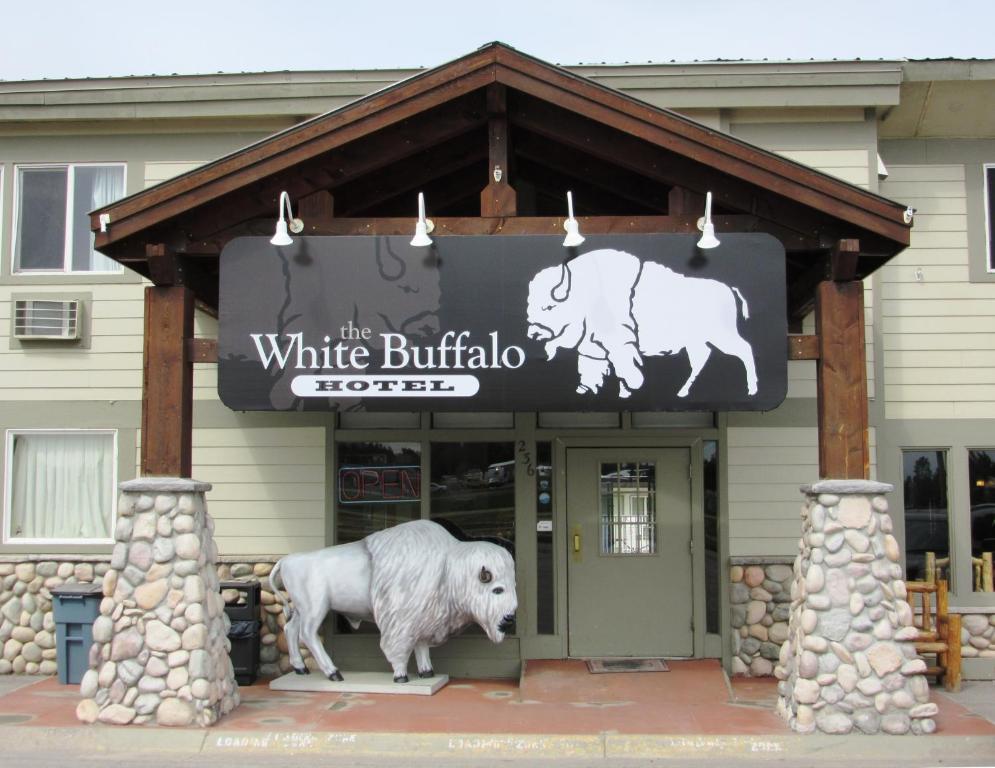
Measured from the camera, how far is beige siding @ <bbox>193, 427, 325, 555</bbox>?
946 cm

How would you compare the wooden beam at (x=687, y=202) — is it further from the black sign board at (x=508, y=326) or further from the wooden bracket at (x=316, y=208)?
the wooden bracket at (x=316, y=208)

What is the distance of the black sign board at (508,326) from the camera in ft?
23.9

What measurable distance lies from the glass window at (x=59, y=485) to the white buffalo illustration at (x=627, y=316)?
5.16 meters

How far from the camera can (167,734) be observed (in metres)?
6.84

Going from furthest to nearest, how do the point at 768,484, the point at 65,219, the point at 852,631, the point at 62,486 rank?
the point at 65,219, the point at 62,486, the point at 768,484, the point at 852,631

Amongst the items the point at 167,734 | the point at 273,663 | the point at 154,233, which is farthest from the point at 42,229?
the point at 167,734

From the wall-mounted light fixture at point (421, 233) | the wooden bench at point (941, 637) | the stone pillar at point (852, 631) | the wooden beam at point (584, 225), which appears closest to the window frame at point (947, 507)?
the wooden bench at point (941, 637)

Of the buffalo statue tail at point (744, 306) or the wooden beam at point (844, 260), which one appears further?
the buffalo statue tail at point (744, 306)

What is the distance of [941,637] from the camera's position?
8.75m

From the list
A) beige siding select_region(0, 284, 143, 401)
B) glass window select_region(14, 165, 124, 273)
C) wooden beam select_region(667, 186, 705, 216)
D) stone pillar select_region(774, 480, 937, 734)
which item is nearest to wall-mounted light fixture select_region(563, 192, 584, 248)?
wooden beam select_region(667, 186, 705, 216)

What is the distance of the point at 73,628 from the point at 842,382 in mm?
7042

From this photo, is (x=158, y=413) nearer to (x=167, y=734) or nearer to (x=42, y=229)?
(x=167, y=734)

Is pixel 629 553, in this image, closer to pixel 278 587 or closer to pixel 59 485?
pixel 278 587

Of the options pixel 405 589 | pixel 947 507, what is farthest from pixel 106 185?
pixel 947 507
